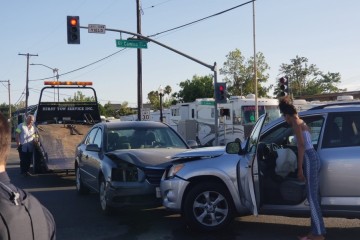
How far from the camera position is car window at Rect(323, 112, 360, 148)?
20.5 feet

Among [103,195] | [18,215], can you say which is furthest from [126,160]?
[18,215]

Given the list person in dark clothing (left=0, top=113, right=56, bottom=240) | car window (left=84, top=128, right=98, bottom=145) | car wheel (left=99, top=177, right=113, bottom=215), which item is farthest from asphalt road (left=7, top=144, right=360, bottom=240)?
person in dark clothing (left=0, top=113, right=56, bottom=240)

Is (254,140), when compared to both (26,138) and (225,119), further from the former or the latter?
(225,119)

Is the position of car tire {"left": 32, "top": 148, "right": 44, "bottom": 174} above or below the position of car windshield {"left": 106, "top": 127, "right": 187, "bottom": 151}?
below

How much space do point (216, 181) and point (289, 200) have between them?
1.06 meters

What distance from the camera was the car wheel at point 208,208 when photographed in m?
6.83

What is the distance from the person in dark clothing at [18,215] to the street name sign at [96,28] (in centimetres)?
1863

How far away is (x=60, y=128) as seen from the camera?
1416 cm

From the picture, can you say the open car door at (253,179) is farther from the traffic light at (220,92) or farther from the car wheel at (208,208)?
the traffic light at (220,92)

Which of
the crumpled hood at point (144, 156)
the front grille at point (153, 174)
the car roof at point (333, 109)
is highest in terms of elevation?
the car roof at point (333, 109)

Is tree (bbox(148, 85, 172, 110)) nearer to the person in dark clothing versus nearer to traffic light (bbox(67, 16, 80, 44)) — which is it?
traffic light (bbox(67, 16, 80, 44))

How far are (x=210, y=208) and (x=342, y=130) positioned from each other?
2055 millimetres

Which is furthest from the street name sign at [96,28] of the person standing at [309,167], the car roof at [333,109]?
the person standing at [309,167]

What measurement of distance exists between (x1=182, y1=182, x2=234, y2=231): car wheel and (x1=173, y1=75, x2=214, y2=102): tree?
196 feet
